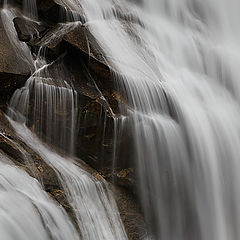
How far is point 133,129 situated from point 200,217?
1.82m

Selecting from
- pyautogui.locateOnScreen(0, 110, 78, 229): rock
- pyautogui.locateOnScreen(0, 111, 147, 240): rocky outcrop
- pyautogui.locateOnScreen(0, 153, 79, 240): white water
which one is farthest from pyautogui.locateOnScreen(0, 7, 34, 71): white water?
pyautogui.locateOnScreen(0, 153, 79, 240): white water

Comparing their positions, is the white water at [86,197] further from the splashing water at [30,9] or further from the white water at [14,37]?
the splashing water at [30,9]

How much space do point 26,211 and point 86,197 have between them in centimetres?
114

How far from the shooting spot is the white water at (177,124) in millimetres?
6352

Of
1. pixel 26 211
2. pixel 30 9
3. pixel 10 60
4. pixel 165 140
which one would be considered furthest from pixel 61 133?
pixel 30 9

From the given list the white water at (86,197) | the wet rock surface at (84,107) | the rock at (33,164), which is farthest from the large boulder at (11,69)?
the rock at (33,164)

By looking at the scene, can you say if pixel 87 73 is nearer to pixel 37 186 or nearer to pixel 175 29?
pixel 37 186

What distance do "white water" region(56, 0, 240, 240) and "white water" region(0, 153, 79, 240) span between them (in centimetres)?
174

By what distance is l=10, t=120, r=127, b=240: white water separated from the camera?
5.21 meters

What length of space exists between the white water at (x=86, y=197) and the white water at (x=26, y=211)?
0.29 m

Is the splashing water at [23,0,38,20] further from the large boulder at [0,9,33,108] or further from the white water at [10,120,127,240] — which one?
the white water at [10,120,127,240]

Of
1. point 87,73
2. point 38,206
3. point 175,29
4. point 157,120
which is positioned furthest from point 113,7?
point 38,206

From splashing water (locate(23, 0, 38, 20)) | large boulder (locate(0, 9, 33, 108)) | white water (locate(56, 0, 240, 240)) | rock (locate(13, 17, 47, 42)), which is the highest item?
A: splashing water (locate(23, 0, 38, 20))

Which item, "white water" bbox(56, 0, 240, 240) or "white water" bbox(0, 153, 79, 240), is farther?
"white water" bbox(56, 0, 240, 240)
